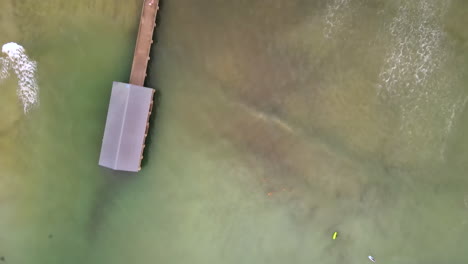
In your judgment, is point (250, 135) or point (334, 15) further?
point (250, 135)

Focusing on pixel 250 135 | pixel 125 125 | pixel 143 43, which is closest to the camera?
pixel 125 125

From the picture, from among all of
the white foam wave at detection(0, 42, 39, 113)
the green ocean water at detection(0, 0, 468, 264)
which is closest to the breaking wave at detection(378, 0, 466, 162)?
the green ocean water at detection(0, 0, 468, 264)

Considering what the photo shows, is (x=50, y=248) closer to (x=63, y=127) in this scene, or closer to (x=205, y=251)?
(x=63, y=127)

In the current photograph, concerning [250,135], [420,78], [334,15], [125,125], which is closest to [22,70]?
[125,125]

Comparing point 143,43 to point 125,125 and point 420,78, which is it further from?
point 420,78

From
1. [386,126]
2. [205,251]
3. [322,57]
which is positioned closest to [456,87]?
[386,126]

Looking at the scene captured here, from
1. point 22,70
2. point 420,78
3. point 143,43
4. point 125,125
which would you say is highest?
point 420,78

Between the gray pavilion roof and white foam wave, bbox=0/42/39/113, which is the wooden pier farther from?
white foam wave, bbox=0/42/39/113
